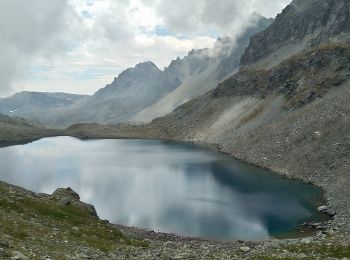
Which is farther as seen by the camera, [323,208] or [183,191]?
[183,191]

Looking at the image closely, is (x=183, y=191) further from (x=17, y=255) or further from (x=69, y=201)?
(x=17, y=255)

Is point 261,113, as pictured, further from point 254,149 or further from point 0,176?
point 0,176

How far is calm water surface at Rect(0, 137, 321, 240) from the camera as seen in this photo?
65.4 m

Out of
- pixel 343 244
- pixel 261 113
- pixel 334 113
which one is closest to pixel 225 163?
pixel 334 113

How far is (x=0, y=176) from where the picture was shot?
112 meters

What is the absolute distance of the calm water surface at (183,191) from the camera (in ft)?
215

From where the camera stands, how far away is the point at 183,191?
9038 centimetres

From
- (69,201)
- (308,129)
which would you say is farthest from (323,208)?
(308,129)

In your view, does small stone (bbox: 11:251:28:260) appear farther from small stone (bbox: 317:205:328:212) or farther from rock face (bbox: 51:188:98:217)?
small stone (bbox: 317:205:328:212)

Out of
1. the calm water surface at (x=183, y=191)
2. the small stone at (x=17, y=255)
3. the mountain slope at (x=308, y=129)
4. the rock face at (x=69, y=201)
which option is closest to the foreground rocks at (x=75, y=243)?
the small stone at (x=17, y=255)

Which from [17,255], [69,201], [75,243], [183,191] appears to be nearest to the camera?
[17,255]

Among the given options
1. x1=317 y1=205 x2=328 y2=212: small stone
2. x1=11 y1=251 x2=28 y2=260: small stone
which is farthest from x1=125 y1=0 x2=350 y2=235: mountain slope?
x1=11 y1=251 x2=28 y2=260: small stone

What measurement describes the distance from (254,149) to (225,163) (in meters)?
11.8

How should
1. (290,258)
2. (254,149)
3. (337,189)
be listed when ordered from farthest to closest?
(254,149) → (337,189) → (290,258)
